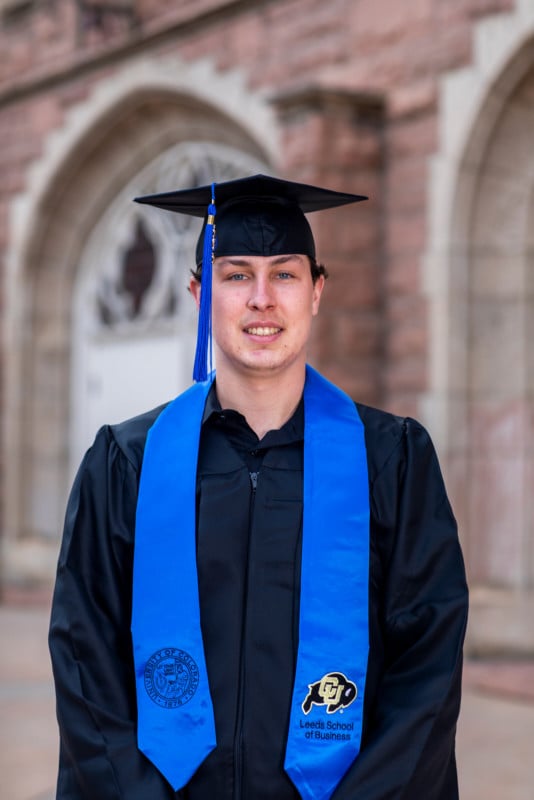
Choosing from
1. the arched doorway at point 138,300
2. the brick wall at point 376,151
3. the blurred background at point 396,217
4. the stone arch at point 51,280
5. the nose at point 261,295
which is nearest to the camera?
the nose at point 261,295

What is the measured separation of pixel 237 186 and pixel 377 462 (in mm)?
618

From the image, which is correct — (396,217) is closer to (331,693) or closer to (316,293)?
(316,293)

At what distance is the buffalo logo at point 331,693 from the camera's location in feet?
6.56

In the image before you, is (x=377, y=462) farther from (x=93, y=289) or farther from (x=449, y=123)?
(x=93, y=289)

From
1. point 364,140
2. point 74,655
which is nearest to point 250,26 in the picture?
point 364,140

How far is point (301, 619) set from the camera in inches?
79.1

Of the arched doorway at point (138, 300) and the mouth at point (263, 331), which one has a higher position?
the arched doorway at point (138, 300)

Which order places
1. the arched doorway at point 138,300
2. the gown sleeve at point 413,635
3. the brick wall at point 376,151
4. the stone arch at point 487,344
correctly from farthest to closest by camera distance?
the arched doorway at point 138,300 → the brick wall at point 376,151 → the stone arch at point 487,344 → the gown sleeve at point 413,635

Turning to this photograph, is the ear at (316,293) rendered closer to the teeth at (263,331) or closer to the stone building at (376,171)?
the teeth at (263,331)

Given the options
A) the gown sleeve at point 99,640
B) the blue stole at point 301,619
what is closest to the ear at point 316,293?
the blue stole at point 301,619

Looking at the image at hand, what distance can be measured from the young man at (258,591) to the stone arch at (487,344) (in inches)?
147

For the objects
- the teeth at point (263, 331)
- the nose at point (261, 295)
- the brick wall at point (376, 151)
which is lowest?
the teeth at point (263, 331)

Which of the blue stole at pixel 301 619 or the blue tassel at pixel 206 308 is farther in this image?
the blue tassel at pixel 206 308

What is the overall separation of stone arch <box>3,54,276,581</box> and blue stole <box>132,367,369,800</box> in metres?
6.33
